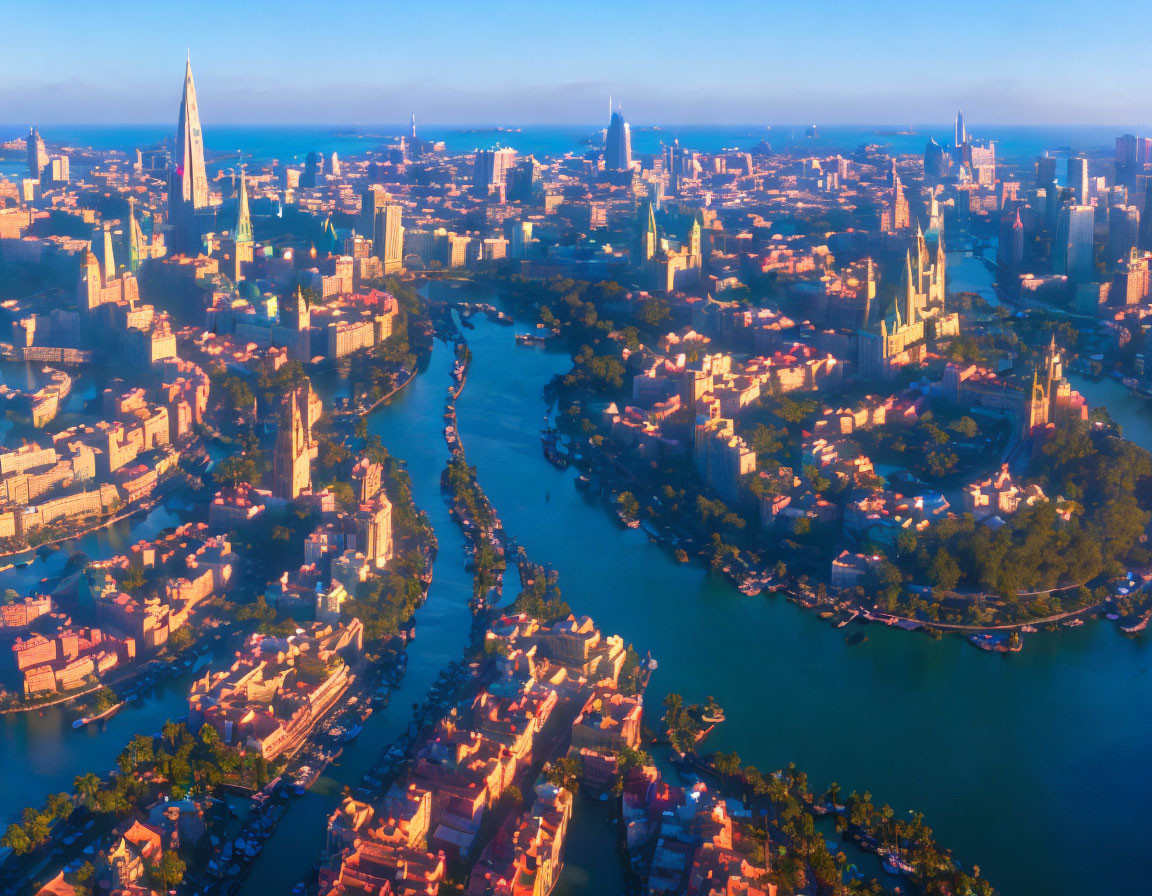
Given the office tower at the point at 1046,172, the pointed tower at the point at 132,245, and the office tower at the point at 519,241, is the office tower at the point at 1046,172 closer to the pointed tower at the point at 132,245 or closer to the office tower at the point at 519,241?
the office tower at the point at 519,241

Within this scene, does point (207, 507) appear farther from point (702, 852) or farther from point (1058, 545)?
point (1058, 545)

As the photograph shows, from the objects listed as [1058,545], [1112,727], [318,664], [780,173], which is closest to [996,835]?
[1112,727]

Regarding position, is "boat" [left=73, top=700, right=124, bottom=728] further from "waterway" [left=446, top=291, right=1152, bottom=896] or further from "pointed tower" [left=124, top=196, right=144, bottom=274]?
"pointed tower" [left=124, top=196, right=144, bottom=274]

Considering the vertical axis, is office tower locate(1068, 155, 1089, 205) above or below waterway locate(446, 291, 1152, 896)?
above

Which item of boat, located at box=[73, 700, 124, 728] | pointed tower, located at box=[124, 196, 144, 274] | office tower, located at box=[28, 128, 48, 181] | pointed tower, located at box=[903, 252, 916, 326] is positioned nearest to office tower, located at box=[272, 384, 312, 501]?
boat, located at box=[73, 700, 124, 728]

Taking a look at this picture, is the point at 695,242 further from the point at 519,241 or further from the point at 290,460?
the point at 290,460

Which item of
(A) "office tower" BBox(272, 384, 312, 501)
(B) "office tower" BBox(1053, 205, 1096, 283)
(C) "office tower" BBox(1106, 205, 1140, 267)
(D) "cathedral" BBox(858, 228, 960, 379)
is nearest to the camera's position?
(A) "office tower" BBox(272, 384, 312, 501)
